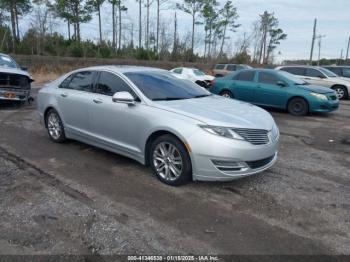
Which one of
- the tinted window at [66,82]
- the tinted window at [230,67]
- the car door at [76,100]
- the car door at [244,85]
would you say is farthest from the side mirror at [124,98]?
the tinted window at [230,67]

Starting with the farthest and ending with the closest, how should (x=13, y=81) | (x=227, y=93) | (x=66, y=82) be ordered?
1. (x=227, y=93)
2. (x=13, y=81)
3. (x=66, y=82)

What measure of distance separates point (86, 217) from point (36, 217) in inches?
21.3

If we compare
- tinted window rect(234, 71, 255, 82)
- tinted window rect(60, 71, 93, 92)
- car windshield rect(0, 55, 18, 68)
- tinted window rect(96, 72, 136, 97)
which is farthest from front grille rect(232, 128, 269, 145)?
car windshield rect(0, 55, 18, 68)

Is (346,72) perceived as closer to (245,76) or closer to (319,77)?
(319,77)

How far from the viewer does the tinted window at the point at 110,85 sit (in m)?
5.21

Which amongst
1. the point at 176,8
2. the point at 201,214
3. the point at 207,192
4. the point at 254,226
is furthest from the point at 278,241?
the point at 176,8

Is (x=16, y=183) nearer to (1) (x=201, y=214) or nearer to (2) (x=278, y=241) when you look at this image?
(1) (x=201, y=214)

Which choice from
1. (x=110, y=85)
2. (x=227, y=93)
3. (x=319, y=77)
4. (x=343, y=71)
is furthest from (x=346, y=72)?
(x=110, y=85)

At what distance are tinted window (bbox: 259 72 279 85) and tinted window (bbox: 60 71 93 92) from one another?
6.99 meters

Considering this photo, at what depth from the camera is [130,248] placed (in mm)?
3104

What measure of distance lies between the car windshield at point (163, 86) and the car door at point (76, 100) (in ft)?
3.05

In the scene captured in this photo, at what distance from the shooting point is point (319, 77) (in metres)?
15.7

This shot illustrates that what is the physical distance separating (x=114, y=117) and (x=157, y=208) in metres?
1.80

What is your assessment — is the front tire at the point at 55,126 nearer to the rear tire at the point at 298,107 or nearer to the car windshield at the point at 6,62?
the car windshield at the point at 6,62
